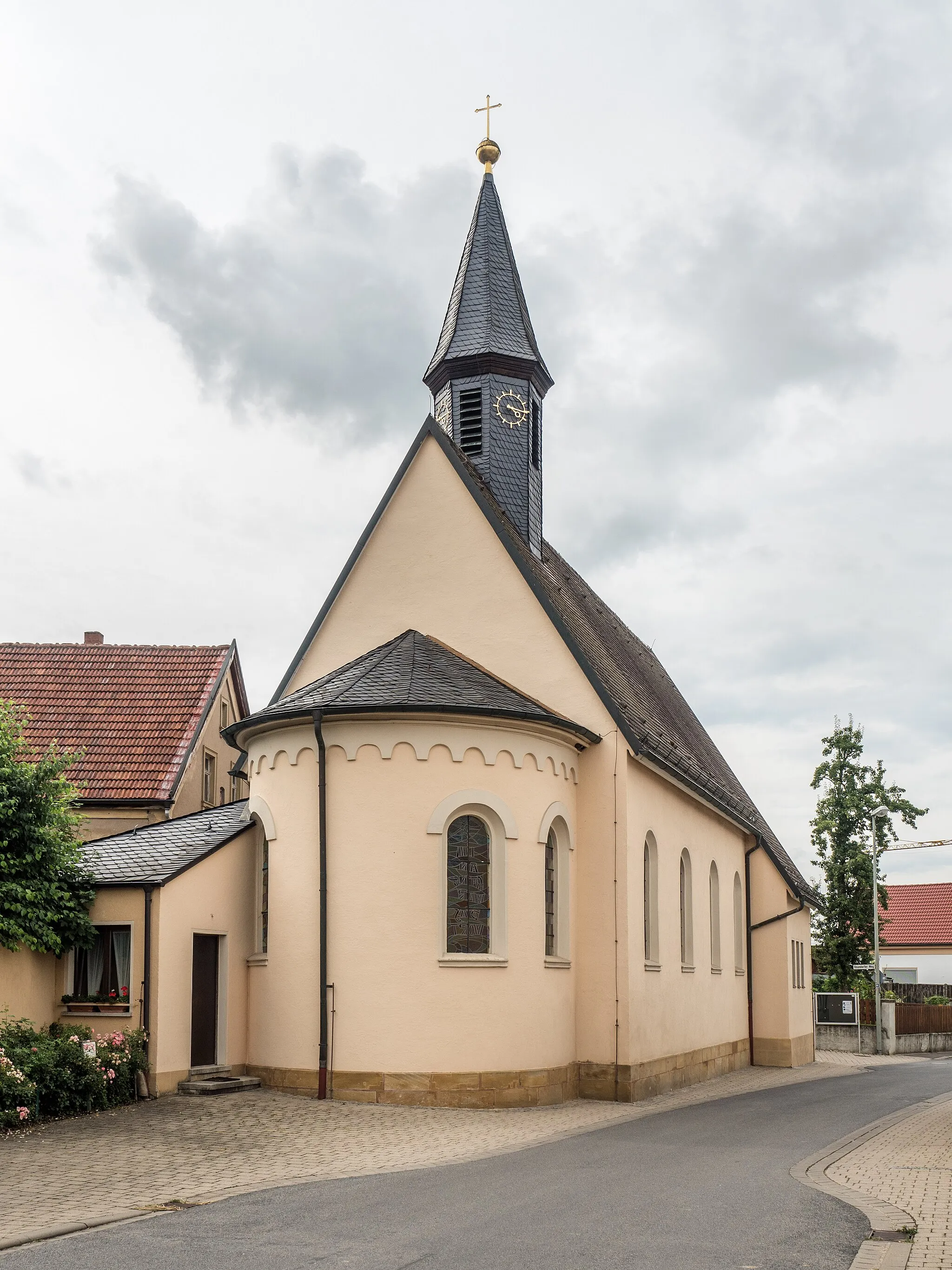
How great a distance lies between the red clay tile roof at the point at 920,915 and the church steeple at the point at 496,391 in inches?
1781

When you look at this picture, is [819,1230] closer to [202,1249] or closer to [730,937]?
[202,1249]

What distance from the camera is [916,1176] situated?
12680 millimetres

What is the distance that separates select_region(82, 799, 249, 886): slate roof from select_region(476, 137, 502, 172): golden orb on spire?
50.5 feet

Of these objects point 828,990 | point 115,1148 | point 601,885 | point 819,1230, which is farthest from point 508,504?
point 828,990

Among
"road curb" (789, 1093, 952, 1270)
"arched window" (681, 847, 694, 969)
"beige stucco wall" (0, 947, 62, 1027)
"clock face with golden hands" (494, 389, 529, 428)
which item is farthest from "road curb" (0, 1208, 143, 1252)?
"clock face with golden hands" (494, 389, 529, 428)

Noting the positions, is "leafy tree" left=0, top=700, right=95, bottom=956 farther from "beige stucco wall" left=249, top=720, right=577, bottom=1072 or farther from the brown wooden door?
"beige stucco wall" left=249, top=720, right=577, bottom=1072

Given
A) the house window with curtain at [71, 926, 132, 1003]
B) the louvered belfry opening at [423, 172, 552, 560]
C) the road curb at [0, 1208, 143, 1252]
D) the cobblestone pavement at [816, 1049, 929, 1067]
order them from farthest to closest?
1. the cobblestone pavement at [816, 1049, 929, 1067]
2. the louvered belfry opening at [423, 172, 552, 560]
3. the house window with curtain at [71, 926, 132, 1003]
4. the road curb at [0, 1208, 143, 1252]

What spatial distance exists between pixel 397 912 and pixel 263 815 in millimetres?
2799

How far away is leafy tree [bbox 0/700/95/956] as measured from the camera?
17.5 m

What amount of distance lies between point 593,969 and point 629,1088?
5.84 feet

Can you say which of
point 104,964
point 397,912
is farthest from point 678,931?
point 104,964

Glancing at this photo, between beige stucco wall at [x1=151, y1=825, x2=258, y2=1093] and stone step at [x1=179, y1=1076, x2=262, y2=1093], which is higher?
beige stucco wall at [x1=151, y1=825, x2=258, y2=1093]

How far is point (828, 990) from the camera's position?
164ft

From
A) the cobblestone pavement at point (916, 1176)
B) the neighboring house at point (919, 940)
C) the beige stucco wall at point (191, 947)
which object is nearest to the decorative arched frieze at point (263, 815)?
the beige stucco wall at point (191, 947)
